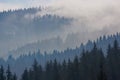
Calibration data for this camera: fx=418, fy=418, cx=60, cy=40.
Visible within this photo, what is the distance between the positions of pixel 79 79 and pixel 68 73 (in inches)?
150

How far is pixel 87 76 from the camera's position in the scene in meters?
119

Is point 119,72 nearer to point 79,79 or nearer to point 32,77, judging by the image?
point 79,79

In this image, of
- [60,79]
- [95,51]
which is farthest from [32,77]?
[95,51]

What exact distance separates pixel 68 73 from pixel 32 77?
12713 millimetres

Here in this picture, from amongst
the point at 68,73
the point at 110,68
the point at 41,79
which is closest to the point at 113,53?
the point at 110,68

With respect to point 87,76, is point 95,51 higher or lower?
higher

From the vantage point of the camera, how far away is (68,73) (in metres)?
123

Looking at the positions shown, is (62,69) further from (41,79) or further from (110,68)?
(110,68)

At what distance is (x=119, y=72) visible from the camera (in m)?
118

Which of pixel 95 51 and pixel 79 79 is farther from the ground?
pixel 95 51

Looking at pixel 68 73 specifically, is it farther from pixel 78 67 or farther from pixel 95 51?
pixel 95 51

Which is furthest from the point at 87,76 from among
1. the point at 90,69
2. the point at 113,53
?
the point at 113,53

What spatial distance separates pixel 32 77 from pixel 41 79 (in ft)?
9.53

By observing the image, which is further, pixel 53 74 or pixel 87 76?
pixel 53 74
